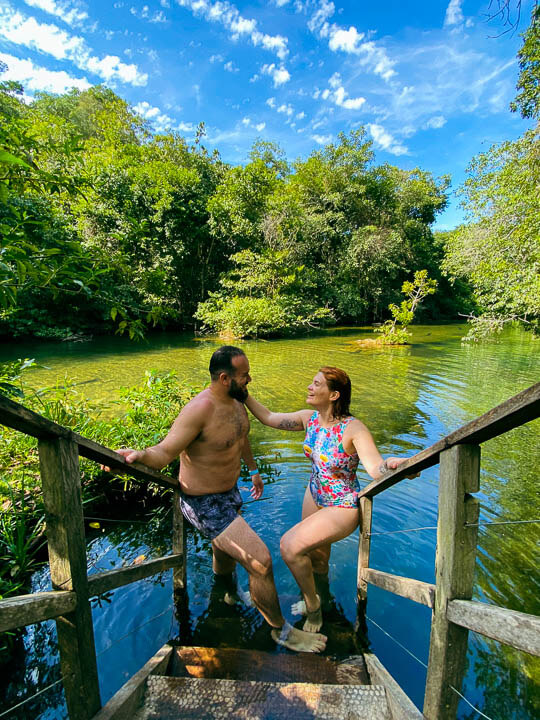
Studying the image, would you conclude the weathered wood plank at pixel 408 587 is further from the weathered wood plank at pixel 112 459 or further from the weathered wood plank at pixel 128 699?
the weathered wood plank at pixel 112 459

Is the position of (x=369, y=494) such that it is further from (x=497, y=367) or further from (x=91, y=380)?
(x=497, y=367)

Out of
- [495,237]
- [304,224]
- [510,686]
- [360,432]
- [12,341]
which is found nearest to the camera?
[510,686]

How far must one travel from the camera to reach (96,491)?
3.60 meters

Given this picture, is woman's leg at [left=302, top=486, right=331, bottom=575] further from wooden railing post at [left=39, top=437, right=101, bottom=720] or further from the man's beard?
wooden railing post at [left=39, top=437, right=101, bottom=720]

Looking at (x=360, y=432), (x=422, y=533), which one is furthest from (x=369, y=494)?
(x=422, y=533)

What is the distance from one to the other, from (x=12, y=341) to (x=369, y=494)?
1976 centimetres

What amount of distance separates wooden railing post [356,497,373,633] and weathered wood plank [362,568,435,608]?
0.20 m

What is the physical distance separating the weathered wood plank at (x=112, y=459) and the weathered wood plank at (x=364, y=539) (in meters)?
1.33

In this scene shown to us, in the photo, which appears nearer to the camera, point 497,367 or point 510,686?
point 510,686

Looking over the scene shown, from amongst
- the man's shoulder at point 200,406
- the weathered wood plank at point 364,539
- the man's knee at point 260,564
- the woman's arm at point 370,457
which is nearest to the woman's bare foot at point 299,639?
the weathered wood plank at point 364,539

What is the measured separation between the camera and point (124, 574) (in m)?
1.88

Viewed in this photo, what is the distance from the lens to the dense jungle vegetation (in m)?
9.83

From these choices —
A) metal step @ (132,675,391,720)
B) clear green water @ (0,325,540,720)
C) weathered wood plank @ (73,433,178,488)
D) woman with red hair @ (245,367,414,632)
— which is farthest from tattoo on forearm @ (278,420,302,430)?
metal step @ (132,675,391,720)

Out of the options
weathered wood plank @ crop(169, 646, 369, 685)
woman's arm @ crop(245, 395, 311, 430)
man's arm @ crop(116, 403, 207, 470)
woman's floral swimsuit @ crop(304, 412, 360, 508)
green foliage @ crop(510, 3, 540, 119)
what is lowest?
weathered wood plank @ crop(169, 646, 369, 685)
